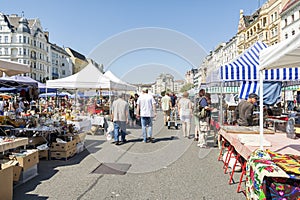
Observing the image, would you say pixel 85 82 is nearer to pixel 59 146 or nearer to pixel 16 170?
pixel 59 146

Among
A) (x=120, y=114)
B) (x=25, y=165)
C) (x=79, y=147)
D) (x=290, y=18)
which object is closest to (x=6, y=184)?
(x=25, y=165)

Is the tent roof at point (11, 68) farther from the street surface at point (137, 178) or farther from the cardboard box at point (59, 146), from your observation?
the street surface at point (137, 178)

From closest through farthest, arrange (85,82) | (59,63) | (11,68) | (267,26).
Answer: (11,68), (85,82), (267,26), (59,63)

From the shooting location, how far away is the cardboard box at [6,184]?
3407 mm

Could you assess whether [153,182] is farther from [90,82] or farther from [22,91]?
[22,91]

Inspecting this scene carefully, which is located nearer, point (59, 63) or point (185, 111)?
point (185, 111)

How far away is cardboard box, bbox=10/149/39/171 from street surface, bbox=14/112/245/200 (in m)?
0.30

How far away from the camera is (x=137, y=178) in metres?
4.72

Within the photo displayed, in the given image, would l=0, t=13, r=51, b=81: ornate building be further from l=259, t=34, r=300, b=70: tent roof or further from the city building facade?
l=259, t=34, r=300, b=70: tent roof

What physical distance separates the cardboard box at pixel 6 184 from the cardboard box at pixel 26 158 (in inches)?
31.7

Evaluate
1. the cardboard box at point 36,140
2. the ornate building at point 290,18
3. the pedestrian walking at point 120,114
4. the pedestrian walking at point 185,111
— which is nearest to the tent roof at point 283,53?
the pedestrian walking at point 120,114

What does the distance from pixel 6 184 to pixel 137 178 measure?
2230 millimetres

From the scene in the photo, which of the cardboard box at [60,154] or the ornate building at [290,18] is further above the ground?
the ornate building at [290,18]

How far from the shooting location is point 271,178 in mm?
2400
